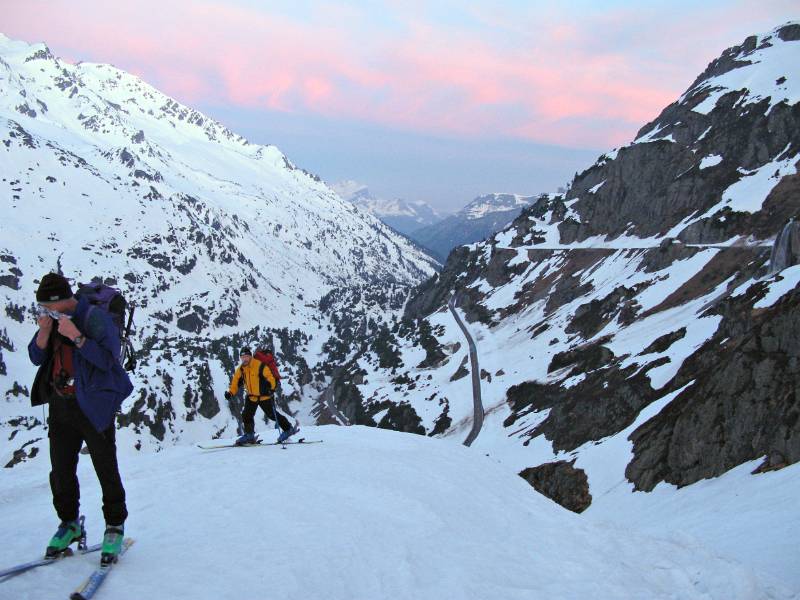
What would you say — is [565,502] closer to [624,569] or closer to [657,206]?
[624,569]

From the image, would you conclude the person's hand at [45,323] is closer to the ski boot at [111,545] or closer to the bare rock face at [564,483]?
the ski boot at [111,545]

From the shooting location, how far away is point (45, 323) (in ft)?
22.9

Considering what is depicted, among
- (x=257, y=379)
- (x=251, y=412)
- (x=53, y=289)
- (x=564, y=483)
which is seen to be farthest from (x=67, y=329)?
(x=564, y=483)

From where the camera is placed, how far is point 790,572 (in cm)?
1023

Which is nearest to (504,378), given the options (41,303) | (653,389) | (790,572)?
(653,389)

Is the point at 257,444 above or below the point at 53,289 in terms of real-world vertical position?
below

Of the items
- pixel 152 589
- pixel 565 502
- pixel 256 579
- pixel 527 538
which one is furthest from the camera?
pixel 565 502

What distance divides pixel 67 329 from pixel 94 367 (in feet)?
2.17

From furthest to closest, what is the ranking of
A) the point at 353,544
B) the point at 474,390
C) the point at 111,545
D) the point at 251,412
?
the point at 474,390, the point at 251,412, the point at 353,544, the point at 111,545

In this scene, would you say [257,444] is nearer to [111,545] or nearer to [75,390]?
[111,545]

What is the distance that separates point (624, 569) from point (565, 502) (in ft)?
95.6

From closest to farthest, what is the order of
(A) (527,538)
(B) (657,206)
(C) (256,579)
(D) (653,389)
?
(C) (256,579) → (A) (527,538) → (D) (653,389) → (B) (657,206)

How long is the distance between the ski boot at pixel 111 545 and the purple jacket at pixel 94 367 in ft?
4.39

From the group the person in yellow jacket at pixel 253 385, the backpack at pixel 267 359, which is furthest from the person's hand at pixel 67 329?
the backpack at pixel 267 359
